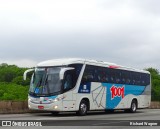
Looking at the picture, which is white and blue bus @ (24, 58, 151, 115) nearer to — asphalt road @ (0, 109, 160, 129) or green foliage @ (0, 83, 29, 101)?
asphalt road @ (0, 109, 160, 129)

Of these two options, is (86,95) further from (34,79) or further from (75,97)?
(34,79)

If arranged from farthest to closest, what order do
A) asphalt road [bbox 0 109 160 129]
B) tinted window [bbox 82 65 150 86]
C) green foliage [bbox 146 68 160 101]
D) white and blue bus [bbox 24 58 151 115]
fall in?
1. green foliage [bbox 146 68 160 101]
2. tinted window [bbox 82 65 150 86]
3. white and blue bus [bbox 24 58 151 115]
4. asphalt road [bbox 0 109 160 129]

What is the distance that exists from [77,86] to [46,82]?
2005 mm

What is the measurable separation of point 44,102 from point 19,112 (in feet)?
16.6

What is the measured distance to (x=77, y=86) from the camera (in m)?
24.8

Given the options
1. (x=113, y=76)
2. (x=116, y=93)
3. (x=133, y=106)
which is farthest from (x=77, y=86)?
(x=133, y=106)

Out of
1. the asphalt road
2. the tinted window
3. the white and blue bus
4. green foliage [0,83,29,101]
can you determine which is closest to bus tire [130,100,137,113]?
the tinted window

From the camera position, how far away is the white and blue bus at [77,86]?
2375cm

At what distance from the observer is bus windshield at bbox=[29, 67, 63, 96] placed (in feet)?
78.0

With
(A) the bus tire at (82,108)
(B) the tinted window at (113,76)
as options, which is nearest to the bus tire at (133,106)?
(B) the tinted window at (113,76)

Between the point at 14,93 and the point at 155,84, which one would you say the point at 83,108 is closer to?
the point at 14,93

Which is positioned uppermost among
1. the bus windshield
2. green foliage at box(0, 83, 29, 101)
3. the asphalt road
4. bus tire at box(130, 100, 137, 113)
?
the bus windshield

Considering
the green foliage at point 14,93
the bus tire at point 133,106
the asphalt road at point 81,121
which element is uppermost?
the green foliage at point 14,93

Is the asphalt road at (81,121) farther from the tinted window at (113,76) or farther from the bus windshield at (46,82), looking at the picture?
the tinted window at (113,76)
